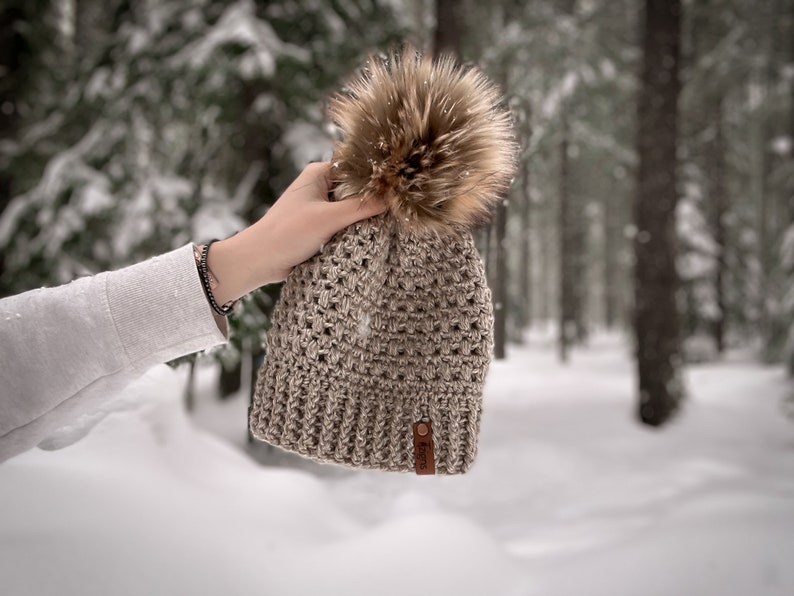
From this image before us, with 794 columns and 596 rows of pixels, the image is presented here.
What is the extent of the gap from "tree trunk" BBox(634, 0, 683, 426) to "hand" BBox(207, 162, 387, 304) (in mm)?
4218

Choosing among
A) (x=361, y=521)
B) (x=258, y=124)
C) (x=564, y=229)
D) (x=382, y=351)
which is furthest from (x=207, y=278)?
(x=564, y=229)

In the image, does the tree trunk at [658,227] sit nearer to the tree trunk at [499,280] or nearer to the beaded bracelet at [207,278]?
the tree trunk at [499,280]

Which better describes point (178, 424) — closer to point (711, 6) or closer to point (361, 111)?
point (361, 111)

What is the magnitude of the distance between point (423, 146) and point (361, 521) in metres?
1.27

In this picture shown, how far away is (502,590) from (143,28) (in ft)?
10.5

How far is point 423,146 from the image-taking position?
906mm

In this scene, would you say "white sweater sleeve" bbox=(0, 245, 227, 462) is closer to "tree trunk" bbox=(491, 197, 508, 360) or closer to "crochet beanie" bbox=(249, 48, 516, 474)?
"crochet beanie" bbox=(249, 48, 516, 474)

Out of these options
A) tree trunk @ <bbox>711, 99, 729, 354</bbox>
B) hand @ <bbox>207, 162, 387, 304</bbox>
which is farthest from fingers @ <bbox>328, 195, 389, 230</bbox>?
tree trunk @ <bbox>711, 99, 729, 354</bbox>

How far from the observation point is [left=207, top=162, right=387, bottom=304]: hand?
951mm

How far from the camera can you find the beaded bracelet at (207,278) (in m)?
0.96

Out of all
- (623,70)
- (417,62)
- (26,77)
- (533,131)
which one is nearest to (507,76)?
(533,131)

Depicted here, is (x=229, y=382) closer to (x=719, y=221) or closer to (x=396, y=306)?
(x=396, y=306)

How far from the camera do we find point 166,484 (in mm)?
1512

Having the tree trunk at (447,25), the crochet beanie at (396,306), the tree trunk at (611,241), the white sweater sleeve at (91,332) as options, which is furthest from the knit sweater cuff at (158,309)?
the tree trunk at (611,241)
